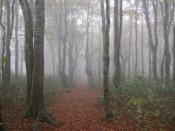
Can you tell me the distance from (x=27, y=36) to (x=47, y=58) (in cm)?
4176

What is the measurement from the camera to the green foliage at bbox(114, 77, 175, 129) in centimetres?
1024

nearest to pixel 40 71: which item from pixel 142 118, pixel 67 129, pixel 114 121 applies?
pixel 67 129

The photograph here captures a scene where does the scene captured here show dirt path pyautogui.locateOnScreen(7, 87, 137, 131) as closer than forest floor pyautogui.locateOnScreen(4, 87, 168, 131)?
Yes

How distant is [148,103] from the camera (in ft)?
38.4

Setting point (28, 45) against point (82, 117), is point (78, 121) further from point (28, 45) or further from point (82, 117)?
point (28, 45)

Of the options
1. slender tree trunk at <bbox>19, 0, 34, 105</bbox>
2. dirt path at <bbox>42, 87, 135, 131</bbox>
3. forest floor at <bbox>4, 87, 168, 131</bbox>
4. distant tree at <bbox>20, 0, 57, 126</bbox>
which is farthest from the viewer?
slender tree trunk at <bbox>19, 0, 34, 105</bbox>

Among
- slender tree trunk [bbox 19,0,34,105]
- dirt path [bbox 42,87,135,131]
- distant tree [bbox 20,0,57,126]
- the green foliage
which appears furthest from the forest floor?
slender tree trunk [bbox 19,0,34,105]

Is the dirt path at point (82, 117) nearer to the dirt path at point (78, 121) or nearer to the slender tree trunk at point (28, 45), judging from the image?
the dirt path at point (78, 121)

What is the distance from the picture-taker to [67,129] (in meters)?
9.66

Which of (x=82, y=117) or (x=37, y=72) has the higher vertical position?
(x=37, y=72)

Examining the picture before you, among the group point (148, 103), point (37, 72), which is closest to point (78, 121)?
point (37, 72)

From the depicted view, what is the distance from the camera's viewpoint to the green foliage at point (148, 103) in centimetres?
1024

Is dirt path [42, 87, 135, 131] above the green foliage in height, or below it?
below

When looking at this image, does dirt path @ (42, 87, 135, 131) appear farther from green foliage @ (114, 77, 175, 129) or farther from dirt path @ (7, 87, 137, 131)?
green foliage @ (114, 77, 175, 129)
